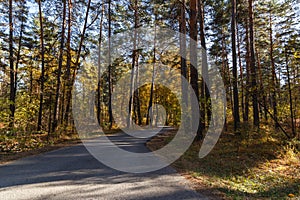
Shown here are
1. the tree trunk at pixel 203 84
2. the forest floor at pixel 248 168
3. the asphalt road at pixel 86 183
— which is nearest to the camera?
the asphalt road at pixel 86 183

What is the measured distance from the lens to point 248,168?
5984 millimetres

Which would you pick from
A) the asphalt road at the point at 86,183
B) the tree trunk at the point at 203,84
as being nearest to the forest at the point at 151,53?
the tree trunk at the point at 203,84

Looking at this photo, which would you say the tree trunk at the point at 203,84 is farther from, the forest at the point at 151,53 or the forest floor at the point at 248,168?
the forest floor at the point at 248,168

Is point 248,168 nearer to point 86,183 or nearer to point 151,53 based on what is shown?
point 86,183

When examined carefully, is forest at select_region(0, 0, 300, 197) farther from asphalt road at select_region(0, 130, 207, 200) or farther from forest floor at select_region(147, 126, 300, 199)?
asphalt road at select_region(0, 130, 207, 200)

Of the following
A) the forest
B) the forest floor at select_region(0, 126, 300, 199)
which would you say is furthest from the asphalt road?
the forest

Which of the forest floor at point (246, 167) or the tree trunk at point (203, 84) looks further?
the tree trunk at point (203, 84)

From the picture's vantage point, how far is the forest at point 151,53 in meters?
9.15

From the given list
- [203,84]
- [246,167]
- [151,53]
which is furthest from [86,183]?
[151,53]

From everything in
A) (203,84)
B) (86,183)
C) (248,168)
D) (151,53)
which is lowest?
(248,168)

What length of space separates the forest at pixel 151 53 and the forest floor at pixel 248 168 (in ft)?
1.79

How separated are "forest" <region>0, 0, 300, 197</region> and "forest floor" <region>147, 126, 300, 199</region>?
0.55 meters

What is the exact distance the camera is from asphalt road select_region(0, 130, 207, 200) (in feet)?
11.3

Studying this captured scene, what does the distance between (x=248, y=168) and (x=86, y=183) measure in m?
4.52
